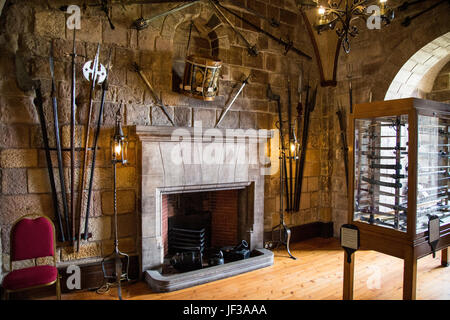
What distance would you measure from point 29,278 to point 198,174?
188 centimetres

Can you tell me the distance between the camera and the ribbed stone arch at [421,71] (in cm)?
365

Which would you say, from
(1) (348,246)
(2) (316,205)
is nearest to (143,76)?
(1) (348,246)

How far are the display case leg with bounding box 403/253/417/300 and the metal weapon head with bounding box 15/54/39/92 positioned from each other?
11.8 feet

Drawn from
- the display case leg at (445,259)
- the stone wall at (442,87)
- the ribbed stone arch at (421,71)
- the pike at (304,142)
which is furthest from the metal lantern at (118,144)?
the stone wall at (442,87)

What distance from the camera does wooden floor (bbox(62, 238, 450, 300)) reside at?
2861 millimetres

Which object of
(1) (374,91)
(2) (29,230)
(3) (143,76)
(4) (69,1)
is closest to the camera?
(2) (29,230)

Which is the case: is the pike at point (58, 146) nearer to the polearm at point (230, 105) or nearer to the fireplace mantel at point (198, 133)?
the fireplace mantel at point (198, 133)

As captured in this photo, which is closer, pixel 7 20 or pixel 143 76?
pixel 7 20

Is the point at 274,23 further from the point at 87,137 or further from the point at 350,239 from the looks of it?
the point at 350,239

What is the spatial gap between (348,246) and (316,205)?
6.85 feet

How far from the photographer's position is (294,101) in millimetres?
4371

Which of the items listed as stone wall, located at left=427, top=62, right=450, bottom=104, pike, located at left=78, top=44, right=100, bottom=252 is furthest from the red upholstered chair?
stone wall, located at left=427, top=62, right=450, bottom=104

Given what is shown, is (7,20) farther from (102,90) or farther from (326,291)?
(326,291)

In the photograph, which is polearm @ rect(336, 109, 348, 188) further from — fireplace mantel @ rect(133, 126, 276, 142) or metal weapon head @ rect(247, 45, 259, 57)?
metal weapon head @ rect(247, 45, 259, 57)
